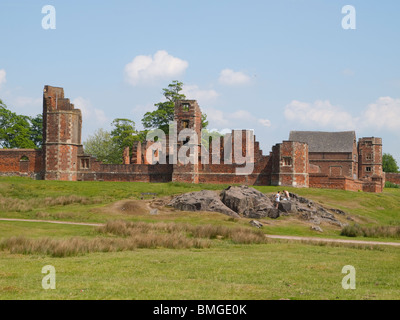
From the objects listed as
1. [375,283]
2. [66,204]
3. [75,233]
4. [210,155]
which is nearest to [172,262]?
[375,283]

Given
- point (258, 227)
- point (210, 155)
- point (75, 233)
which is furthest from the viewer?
point (210, 155)

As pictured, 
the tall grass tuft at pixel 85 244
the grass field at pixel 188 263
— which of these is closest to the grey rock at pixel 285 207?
the grass field at pixel 188 263

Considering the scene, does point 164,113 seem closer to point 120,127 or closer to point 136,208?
Result: point 120,127

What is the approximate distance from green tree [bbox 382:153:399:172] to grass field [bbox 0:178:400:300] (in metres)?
92.5

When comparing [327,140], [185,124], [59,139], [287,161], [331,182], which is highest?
[185,124]

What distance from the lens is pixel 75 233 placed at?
23.2m

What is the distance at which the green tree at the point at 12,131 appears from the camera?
75.4 meters

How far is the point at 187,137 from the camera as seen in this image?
5562 cm

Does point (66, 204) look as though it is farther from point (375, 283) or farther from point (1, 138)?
point (1, 138)

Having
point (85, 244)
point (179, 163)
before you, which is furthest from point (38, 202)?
point (179, 163)

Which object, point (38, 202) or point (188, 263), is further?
point (38, 202)

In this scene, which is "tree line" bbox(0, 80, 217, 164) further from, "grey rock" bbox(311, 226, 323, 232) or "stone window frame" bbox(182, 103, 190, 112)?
"grey rock" bbox(311, 226, 323, 232)

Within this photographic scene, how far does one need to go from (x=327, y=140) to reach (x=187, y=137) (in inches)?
1187
